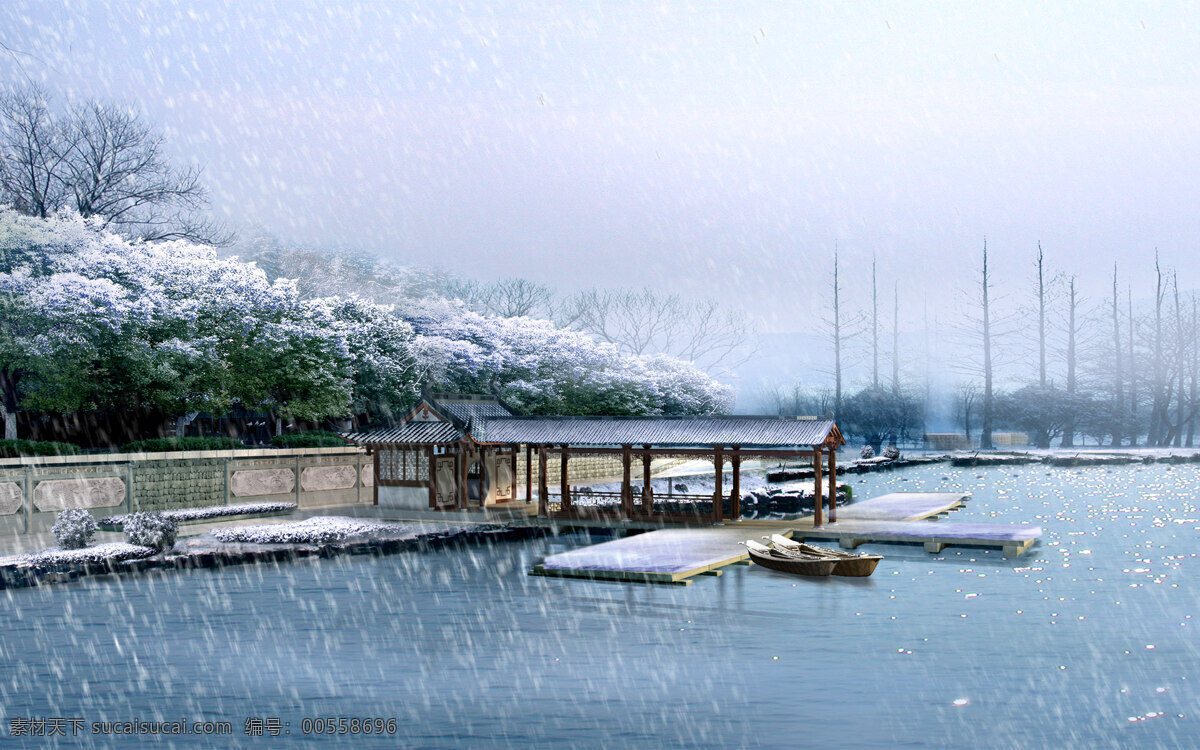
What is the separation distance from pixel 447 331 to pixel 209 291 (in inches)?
815

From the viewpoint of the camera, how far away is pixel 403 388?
54406mm

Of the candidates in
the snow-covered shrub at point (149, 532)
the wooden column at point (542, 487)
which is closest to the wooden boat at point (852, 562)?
the wooden column at point (542, 487)

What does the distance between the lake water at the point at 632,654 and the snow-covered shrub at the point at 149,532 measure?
2.24 m

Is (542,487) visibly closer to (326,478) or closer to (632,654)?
(326,478)

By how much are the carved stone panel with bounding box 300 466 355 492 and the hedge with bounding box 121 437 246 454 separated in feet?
8.71

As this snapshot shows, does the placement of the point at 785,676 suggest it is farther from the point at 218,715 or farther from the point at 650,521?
the point at 650,521

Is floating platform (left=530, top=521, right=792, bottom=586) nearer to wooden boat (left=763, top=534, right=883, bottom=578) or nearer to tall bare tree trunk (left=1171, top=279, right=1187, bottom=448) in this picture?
wooden boat (left=763, top=534, right=883, bottom=578)

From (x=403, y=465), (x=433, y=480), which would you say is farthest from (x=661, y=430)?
(x=403, y=465)

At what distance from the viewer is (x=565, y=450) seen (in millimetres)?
33406

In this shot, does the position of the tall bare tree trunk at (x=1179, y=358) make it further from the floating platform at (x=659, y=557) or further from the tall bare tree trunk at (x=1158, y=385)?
the floating platform at (x=659, y=557)

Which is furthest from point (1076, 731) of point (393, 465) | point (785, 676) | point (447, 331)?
point (447, 331)

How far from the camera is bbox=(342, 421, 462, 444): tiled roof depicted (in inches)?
1369

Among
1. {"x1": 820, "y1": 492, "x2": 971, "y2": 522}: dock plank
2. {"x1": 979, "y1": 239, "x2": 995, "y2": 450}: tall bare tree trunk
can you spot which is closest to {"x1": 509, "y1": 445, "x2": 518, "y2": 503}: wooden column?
{"x1": 820, "y1": 492, "x2": 971, "y2": 522}: dock plank

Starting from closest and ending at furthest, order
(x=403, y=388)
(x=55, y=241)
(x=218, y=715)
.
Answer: (x=218, y=715)
(x=55, y=241)
(x=403, y=388)
